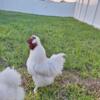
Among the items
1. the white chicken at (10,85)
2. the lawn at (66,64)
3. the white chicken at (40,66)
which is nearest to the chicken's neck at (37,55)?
the white chicken at (40,66)

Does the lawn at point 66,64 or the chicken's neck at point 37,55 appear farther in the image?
the lawn at point 66,64

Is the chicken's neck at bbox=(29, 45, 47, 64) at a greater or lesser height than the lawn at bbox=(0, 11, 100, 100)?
greater

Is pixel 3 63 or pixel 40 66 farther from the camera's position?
pixel 3 63

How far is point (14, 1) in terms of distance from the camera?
45.7ft

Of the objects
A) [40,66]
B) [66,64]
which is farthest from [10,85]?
[66,64]

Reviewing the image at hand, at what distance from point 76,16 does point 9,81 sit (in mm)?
11989

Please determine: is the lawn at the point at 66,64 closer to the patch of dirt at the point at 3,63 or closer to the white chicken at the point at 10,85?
the patch of dirt at the point at 3,63

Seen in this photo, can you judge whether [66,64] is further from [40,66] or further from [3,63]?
[40,66]

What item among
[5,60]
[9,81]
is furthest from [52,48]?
[9,81]

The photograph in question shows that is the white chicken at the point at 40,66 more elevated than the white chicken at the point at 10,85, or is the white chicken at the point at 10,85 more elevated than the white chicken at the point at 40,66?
the white chicken at the point at 10,85

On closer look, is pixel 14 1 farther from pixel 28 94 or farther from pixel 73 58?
pixel 28 94

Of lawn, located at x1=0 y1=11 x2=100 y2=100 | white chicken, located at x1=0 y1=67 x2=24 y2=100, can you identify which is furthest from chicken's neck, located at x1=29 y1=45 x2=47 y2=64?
white chicken, located at x1=0 y1=67 x2=24 y2=100

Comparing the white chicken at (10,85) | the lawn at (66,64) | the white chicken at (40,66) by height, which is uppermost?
the white chicken at (10,85)

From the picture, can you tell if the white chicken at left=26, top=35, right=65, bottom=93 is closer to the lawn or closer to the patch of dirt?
the lawn
